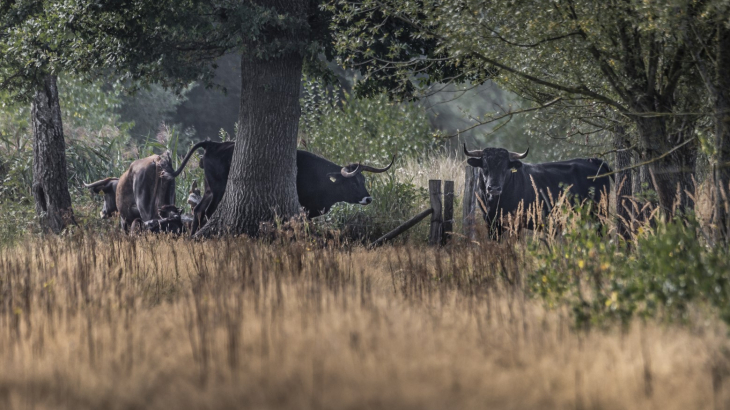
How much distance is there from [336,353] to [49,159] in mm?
10972

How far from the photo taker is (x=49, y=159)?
13805mm

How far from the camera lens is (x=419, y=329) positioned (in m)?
5.04

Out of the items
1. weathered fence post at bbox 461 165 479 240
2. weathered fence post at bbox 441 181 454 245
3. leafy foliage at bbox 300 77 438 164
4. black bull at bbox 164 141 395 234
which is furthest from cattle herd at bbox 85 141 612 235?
leafy foliage at bbox 300 77 438 164

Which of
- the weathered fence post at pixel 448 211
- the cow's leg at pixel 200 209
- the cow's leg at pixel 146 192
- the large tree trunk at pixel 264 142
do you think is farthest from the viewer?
the cow's leg at pixel 146 192

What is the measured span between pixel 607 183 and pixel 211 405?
1180cm

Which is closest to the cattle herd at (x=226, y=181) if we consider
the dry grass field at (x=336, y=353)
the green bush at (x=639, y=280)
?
the green bush at (x=639, y=280)

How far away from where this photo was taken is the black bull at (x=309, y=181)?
13484mm

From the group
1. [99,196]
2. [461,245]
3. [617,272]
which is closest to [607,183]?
[461,245]

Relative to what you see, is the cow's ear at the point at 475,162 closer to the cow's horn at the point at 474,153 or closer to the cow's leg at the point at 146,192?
the cow's horn at the point at 474,153

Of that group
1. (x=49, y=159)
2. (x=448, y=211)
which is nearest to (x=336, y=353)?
(x=448, y=211)

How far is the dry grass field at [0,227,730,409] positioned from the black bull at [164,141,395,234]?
6667 millimetres

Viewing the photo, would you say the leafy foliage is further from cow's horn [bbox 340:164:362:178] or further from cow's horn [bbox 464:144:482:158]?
cow's horn [bbox 464:144:482:158]

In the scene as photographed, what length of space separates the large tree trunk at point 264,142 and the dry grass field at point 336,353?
5291mm

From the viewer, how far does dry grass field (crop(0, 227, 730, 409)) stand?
4039mm
